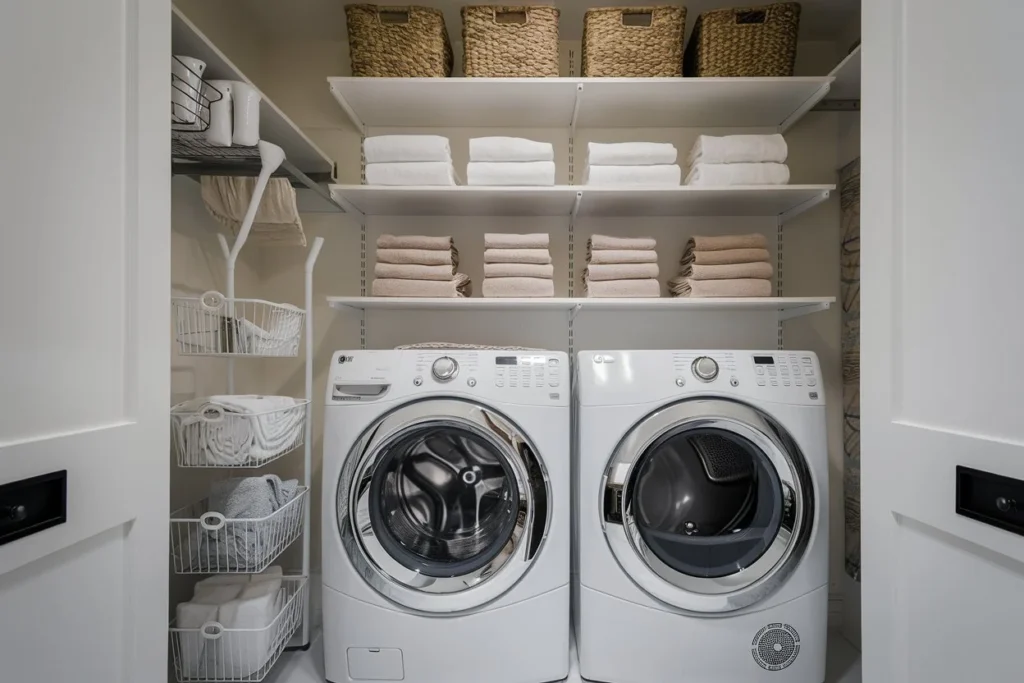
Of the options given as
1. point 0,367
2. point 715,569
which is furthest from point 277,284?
point 715,569

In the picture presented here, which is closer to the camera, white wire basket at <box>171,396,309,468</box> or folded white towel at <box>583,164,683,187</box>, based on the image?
white wire basket at <box>171,396,309,468</box>

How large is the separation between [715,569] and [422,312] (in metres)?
1.35

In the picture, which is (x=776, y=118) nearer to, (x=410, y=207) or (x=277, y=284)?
(x=410, y=207)

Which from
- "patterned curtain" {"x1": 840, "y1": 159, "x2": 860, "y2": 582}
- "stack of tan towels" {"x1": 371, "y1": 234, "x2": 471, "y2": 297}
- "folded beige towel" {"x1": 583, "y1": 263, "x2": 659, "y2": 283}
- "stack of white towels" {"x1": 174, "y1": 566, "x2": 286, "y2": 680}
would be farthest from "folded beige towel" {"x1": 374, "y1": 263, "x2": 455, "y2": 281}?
"patterned curtain" {"x1": 840, "y1": 159, "x2": 860, "y2": 582}

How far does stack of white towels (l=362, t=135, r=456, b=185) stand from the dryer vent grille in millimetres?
1676

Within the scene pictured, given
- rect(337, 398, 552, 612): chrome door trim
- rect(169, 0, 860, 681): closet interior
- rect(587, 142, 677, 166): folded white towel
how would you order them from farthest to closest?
1. rect(587, 142, 677, 166): folded white towel
2. rect(169, 0, 860, 681): closet interior
3. rect(337, 398, 552, 612): chrome door trim

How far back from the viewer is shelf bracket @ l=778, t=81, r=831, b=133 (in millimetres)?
1755

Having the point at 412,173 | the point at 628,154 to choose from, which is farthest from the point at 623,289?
the point at 412,173

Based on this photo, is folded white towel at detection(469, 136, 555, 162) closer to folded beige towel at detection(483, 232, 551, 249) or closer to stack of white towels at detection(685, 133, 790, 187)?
folded beige towel at detection(483, 232, 551, 249)

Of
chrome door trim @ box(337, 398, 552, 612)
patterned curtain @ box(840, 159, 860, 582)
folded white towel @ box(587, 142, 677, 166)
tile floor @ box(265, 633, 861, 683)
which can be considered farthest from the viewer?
patterned curtain @ box(840, 159, 860, 582)

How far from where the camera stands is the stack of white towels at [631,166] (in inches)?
69.1

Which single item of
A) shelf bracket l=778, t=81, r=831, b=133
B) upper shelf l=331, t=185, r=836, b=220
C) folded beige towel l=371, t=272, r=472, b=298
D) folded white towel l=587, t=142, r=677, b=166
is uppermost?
shelf bracket l=778, t=81, r=831, b=133

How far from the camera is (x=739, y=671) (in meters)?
1.46

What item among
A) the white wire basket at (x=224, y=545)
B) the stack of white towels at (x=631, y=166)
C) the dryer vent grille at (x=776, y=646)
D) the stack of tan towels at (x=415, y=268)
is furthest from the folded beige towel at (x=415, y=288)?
the dryer vent grille at (x=776, y=646)
